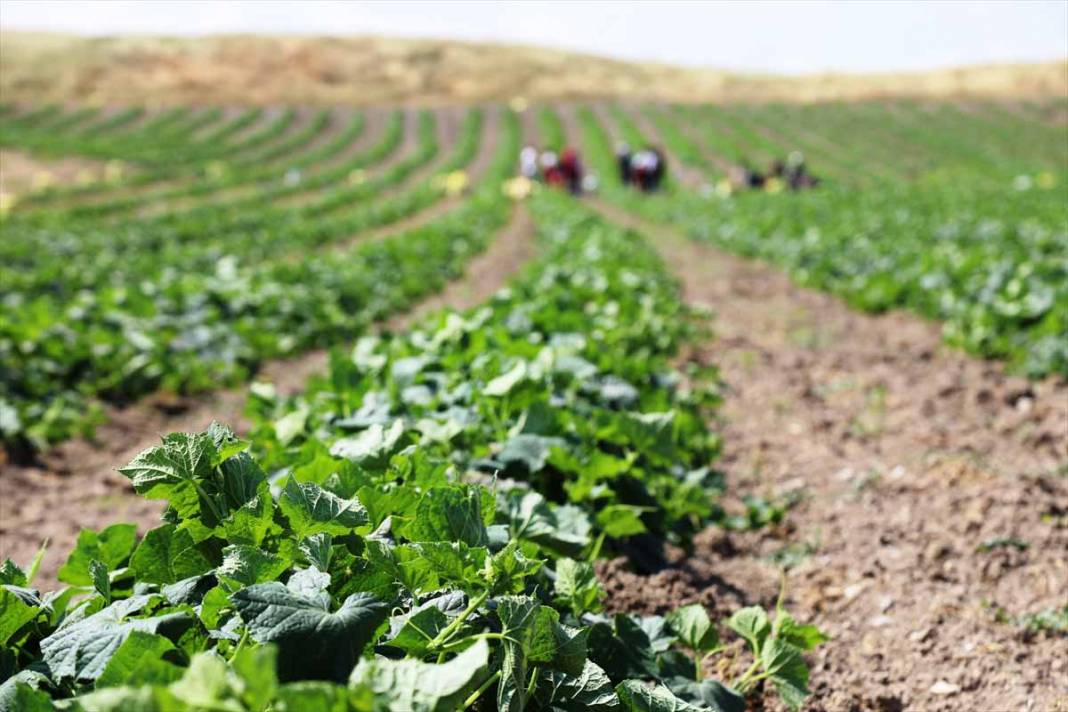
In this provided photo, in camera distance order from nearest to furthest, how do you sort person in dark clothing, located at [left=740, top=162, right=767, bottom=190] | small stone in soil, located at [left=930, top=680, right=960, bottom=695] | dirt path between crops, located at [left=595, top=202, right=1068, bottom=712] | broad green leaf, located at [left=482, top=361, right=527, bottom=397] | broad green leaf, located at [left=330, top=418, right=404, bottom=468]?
broad green leaf, located at [left=330, top=418, right=404, bottom=468] → small stone in soil, located at [left=930, top=680, right=960, bottom=695] → dirt path between crops, located at [left=595, top=202, right=1068, bottom=712] → broad green leaf, located at [left=482, top=361, right=527, bottom=397] → person in dark clothing, located at [left=740, top=162, right=767, bottom=190]

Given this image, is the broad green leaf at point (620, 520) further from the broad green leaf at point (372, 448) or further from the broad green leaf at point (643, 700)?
the broad green leaf at point (643, 700)

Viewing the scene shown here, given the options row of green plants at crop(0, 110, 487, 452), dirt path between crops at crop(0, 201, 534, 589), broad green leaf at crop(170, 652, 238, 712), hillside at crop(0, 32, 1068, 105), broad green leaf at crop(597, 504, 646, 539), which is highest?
hillside at crop(0, 32, 1068, 105)

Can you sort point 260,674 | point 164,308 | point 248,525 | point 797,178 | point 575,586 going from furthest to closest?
1. point 797,178
2. point 164,308
3. point 575,586
4. point 248,525
5. point 260,674

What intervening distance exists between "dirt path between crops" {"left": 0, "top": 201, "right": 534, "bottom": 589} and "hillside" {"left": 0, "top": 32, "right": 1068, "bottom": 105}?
52589 millimetres

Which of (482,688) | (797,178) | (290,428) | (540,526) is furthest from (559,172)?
(482,688)

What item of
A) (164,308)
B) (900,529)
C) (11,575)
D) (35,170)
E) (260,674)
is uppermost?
(260,674)

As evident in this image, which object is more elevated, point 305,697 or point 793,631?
point 305,697

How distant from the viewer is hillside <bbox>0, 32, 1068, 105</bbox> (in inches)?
2235

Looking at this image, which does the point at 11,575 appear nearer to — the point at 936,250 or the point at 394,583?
the point at 394,583

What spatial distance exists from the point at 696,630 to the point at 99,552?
5.08ft

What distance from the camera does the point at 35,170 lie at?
96.5 feet

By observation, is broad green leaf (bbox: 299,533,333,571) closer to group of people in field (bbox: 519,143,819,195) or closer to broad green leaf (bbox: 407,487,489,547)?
broad green leaf (bbox: 407,487,489,547)

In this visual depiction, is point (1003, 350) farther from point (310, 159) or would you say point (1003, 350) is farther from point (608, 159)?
point (310, 159)

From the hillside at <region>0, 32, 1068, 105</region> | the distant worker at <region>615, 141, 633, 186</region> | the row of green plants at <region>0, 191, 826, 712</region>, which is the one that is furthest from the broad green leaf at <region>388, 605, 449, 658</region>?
the hillside at <region>0, 32, 1068, 105</region>
